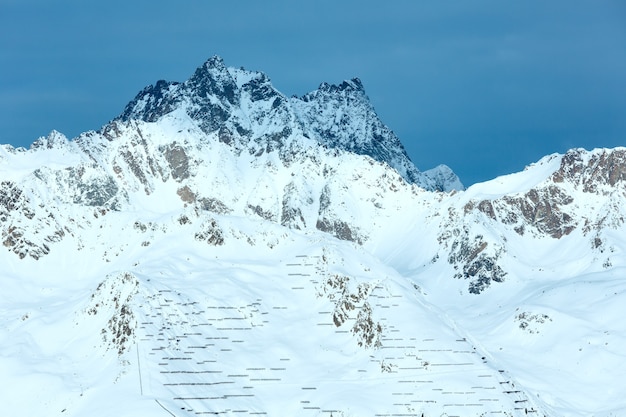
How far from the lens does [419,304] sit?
178 m

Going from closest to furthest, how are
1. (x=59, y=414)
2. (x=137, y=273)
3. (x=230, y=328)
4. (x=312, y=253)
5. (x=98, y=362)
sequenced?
(x=59, y=414)
(x=98, y=362)
(x=230, y=328)
(x=137, y=273)
(x=312, y=253)

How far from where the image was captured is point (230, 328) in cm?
17075

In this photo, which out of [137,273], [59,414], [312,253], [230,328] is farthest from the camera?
[312,253]

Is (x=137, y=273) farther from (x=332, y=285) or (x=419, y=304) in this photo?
(x=419, y=304)

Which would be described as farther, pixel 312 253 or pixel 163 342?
pixel 312 253

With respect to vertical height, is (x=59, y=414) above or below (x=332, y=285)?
below

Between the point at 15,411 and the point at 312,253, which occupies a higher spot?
the point at 312,253

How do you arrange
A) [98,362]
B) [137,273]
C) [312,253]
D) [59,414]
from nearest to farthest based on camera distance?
1. [59,414]
2. [98,362]
3. [137,273]
4. [312,253]

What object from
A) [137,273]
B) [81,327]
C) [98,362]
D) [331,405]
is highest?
[137,273]

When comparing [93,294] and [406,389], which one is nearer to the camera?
[406,389]

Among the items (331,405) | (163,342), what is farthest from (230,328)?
(331,405)

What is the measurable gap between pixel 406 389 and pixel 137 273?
53001mm

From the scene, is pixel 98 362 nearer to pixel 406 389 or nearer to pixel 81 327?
pixel 81 327

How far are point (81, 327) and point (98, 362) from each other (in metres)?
16.1
